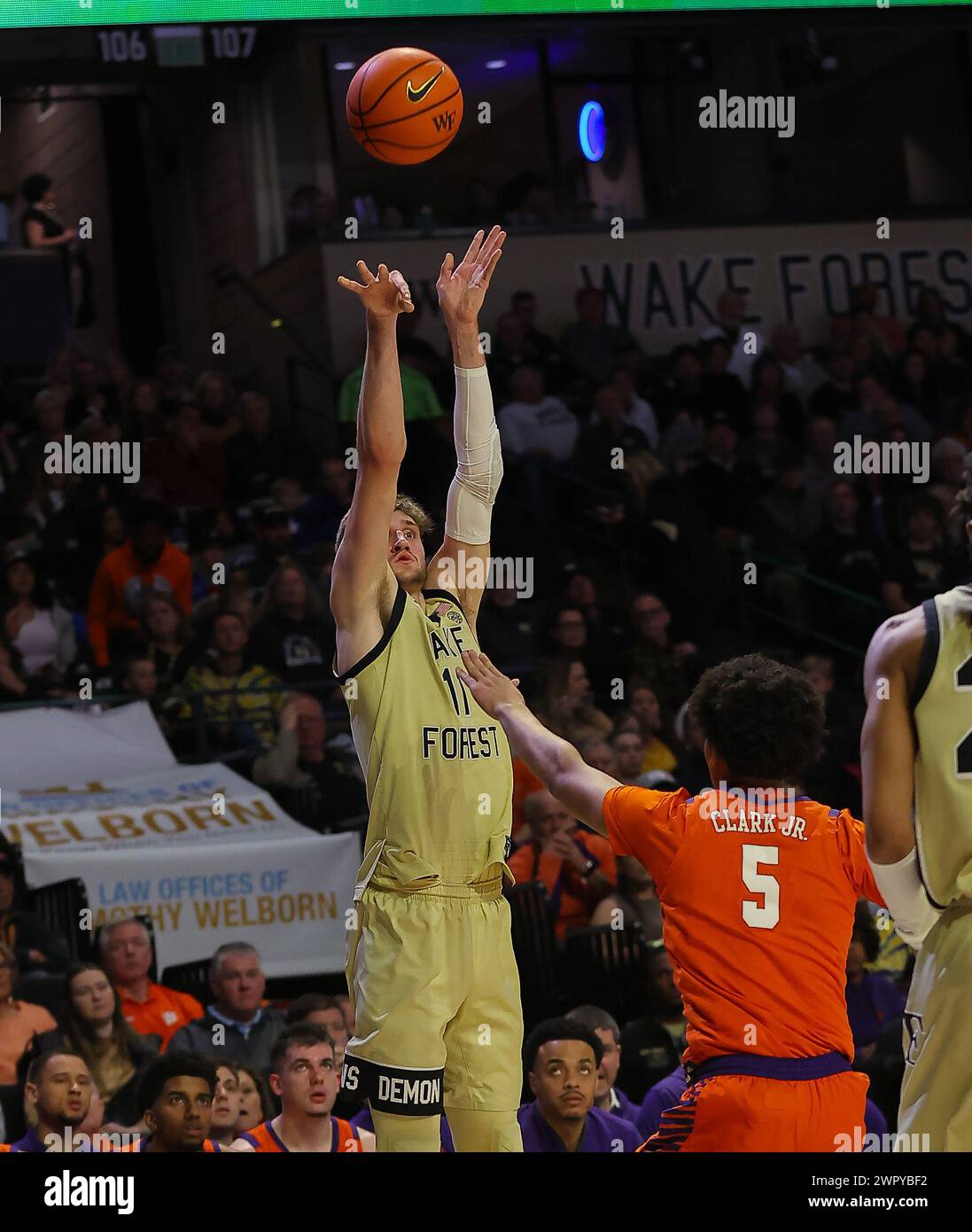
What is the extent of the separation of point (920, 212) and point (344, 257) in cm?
428

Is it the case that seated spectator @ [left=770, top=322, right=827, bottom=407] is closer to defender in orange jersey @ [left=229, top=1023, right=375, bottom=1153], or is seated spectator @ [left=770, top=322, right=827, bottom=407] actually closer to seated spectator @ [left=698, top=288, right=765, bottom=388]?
seated spectator @ [left=698, top=288, right=765, bottom=388]

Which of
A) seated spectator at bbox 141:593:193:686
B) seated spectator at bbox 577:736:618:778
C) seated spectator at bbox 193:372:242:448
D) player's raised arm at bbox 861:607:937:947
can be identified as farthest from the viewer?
seated spectator at bbox 193:372:242:448

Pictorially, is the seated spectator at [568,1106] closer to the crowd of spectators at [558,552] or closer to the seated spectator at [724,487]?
the crowd of spectators at [558,552]

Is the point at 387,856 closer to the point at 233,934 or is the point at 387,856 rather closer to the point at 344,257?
the point at 233,934

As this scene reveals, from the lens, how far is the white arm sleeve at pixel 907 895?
333 centimetres

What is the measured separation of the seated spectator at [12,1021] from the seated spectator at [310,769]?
2.01 meters

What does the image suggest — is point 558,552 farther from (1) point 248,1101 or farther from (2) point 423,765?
(2) point 423,765

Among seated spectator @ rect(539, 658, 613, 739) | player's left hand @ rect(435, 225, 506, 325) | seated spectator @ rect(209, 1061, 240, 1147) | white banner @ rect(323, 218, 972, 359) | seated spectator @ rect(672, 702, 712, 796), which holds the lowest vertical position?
seated spectator @ rect(209, 1061, 240, 1147)

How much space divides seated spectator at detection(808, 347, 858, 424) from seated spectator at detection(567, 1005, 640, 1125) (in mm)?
6282

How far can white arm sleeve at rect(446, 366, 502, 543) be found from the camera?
4.68 meters

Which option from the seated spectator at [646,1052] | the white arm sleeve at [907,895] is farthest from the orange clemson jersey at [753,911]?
the seated spectator at [646,1052]

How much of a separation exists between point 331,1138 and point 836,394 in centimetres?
752

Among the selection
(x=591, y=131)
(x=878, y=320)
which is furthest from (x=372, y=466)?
(x=591, y=131)

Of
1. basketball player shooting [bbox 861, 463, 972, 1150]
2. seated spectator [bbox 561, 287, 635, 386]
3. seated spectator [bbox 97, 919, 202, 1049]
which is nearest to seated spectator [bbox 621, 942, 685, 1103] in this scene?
seated spectator [bbox 97, 919, 202, 1049]
